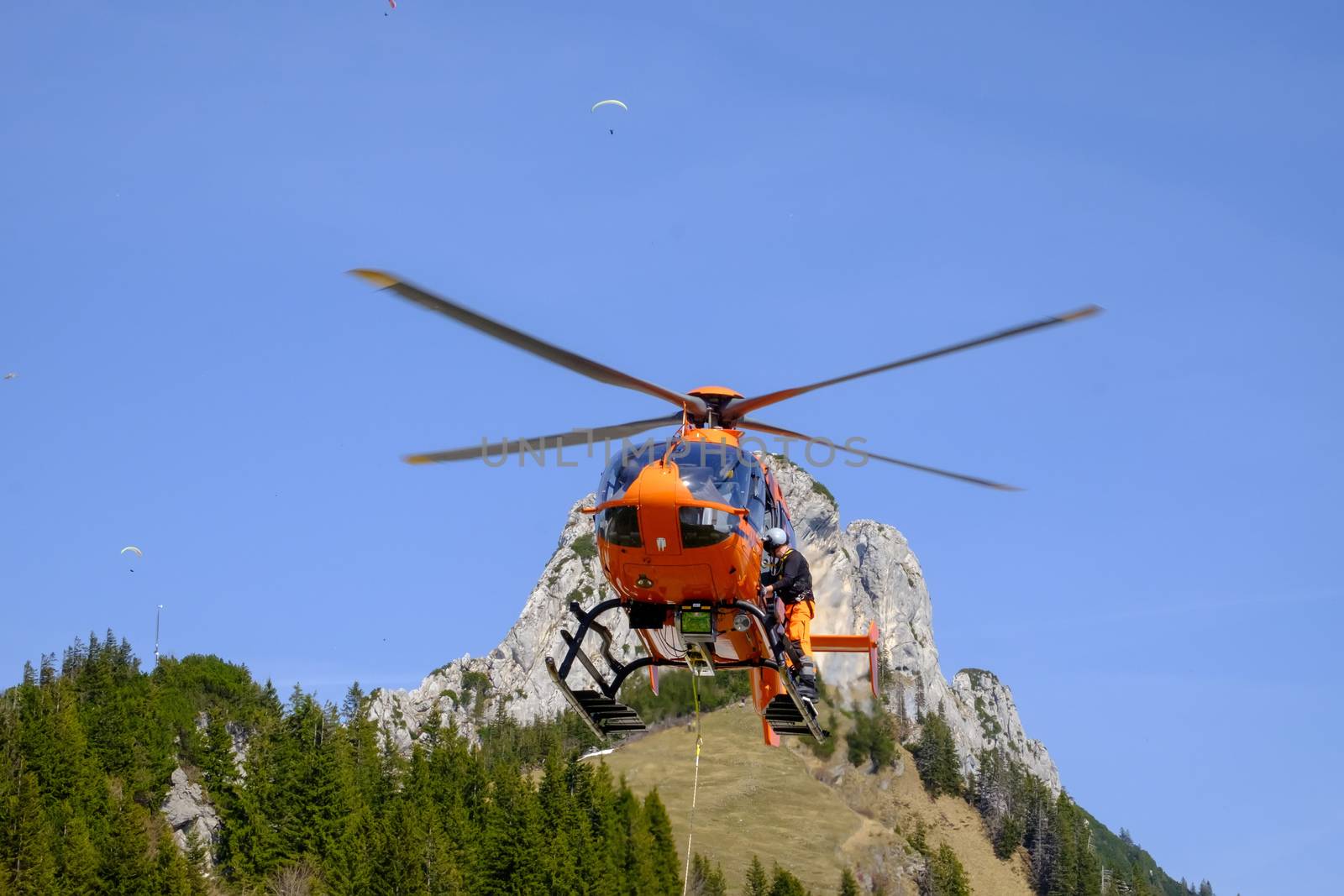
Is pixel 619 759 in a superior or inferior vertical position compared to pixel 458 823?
superior

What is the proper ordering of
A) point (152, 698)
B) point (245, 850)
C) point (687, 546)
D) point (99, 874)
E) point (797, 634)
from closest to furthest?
point (687, 546), point (797, 634), point (99, 874), point (245, 850), point (152, 698)

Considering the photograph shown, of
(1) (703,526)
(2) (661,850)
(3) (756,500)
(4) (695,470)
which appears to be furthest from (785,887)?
(1) (703,526)

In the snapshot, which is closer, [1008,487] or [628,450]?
[628,450]

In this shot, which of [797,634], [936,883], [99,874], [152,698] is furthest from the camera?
[936,883]

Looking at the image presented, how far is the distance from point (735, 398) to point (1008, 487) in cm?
549

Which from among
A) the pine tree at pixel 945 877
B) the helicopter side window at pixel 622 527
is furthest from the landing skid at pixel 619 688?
the pine tree at pixel 945 877

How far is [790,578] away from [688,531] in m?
3.72

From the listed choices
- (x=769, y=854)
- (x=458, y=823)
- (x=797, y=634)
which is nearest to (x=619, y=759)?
(x=769, y=854)

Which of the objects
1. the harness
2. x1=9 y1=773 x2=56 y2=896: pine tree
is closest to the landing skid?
the harness

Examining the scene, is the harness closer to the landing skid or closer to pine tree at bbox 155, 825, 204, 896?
the landing skid

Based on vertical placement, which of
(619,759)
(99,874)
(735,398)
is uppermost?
(619,759)

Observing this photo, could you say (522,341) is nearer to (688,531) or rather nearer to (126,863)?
(688,531)

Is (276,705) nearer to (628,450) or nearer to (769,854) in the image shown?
(769,854)

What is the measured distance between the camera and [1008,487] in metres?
31.0
